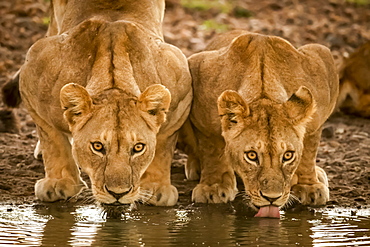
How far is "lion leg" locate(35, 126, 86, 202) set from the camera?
24.4 ft

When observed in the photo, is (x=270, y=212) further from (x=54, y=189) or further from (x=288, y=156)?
(x=54, y=189)

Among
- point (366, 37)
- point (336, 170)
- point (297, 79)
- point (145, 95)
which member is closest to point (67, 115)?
point (145, 95)

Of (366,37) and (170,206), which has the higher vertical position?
(366,37)

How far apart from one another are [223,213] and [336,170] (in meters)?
1.87

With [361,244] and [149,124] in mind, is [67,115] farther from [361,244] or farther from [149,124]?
[361,244]

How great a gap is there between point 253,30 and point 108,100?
8003 mm

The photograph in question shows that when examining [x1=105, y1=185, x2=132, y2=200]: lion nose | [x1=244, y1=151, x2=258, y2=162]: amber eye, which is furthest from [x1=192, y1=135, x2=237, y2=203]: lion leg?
[x1=105, y1=185, x2=132, y2=200]: lion nose

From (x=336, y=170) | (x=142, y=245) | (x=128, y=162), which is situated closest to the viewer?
(x=142, y=245)

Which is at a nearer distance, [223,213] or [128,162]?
[128,162]

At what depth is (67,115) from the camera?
6645 millimetres

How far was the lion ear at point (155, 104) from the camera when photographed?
21.6ft

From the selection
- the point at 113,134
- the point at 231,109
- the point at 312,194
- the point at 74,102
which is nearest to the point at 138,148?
the point at 113,134

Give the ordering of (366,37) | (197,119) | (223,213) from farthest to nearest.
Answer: (366,37)
(197,119)
(223,213)

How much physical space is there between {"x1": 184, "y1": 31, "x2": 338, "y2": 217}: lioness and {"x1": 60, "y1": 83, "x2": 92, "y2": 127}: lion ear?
98 centimetres
